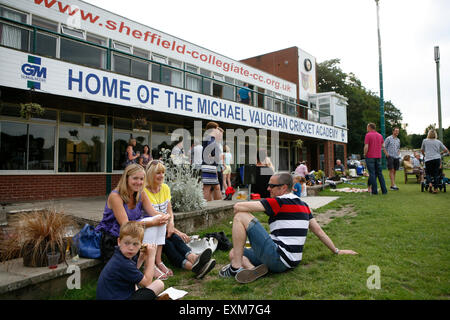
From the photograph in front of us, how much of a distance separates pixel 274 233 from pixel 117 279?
165 cm

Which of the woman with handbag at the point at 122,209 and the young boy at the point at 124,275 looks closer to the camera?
the young boy at the point at 124,275

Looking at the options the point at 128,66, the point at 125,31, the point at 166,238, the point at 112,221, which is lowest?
the point at 166,238

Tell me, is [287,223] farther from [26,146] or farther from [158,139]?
[158,139]

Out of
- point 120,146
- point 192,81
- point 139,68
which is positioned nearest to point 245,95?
point 192,81

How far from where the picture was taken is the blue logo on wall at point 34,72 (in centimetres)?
612

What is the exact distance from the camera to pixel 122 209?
123 inches

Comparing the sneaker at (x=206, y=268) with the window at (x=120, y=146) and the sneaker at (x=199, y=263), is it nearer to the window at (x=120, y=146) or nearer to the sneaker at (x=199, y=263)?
the sneaker at (x=199, y=263)

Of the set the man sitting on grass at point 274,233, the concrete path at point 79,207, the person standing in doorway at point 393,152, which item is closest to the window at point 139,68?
the concrete path at point 79,207

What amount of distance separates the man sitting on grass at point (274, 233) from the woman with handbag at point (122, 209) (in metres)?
0.99

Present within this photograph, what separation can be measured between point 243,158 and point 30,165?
10507 mm

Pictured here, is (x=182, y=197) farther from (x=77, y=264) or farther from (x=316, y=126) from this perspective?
(x=316, y=126)

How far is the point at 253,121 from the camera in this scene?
39.9ft

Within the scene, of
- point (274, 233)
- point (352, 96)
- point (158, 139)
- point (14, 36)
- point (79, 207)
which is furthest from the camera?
point (352, 96)
